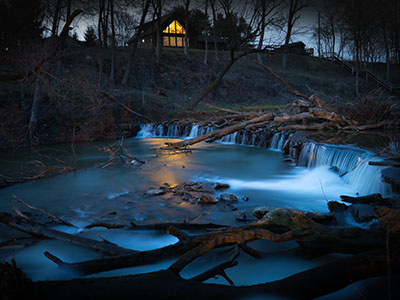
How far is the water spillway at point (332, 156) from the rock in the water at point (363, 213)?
902 millimetres

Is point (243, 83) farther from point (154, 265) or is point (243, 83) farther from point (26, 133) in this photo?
point (154, 265)

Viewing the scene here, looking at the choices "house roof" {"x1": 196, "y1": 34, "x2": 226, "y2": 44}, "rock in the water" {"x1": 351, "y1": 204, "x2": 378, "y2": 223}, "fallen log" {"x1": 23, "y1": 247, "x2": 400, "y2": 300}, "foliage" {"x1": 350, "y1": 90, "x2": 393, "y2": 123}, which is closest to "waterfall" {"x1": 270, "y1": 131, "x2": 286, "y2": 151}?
"foliage" {"x1": 350, "y1": 90, "x2": 393, "y2": 123}

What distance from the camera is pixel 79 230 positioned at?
17.3ft

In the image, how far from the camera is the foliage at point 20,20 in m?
17.4

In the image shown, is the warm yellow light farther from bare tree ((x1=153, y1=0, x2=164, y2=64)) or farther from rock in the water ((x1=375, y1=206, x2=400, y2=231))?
rock in the water ((x1=375, y1=206, x2=400, y2=231))

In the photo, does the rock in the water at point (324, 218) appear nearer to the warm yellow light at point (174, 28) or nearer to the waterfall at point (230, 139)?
the waterfall at point (230, 139)

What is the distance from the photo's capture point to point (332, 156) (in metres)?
9.41

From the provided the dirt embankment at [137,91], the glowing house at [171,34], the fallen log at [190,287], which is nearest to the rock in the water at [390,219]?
the fallen log at [190,287]

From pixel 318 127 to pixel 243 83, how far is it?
21.6 metres

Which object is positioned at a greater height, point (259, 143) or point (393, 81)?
point (393, 81)

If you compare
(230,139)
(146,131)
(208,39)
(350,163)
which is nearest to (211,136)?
(350,163)

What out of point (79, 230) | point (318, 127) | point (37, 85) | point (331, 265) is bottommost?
point (79, 230)

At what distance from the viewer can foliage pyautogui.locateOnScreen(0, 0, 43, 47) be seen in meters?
17.4

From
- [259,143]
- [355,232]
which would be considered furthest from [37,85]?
[355,232]
